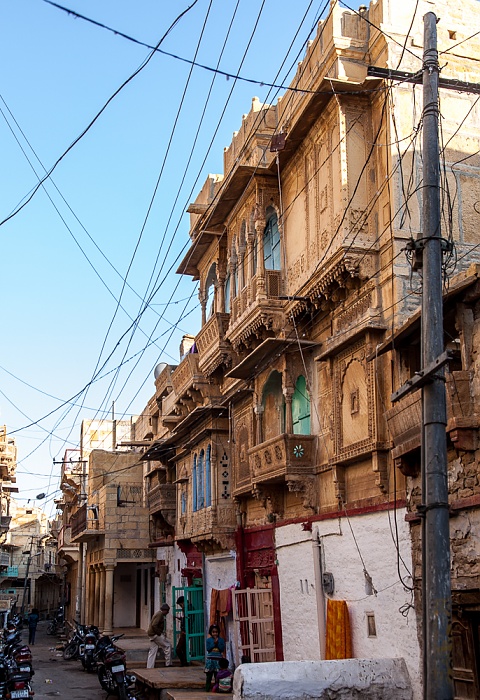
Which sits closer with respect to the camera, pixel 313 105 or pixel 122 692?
pixel 313 105

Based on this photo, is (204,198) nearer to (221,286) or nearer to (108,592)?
(221,286)

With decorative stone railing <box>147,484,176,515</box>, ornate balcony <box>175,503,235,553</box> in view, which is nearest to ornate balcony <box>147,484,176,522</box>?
decorative stone railing <box>147,484,176,515</box>

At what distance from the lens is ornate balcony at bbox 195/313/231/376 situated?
59.8 feet

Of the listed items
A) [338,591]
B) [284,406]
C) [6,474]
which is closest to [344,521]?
[338,591]

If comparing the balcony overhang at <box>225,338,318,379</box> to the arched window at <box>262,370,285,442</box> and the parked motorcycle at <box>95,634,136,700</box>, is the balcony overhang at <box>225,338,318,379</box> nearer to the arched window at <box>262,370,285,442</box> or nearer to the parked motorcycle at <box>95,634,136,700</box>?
the arched window at <box>262,370,285,442</box>

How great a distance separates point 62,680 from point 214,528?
5.82 meters

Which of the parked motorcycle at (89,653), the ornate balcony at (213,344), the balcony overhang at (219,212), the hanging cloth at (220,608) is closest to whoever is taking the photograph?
the balcony overhang at (219,212)

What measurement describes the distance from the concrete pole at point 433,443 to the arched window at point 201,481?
14538 millimetres

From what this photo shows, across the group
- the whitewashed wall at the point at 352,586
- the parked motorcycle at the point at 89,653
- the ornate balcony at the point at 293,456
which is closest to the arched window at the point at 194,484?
the parked motorcycle at the point at 89,653

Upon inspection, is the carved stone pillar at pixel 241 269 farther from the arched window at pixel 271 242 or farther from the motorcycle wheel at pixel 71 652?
the motorcycle wheel at pixel 71 652

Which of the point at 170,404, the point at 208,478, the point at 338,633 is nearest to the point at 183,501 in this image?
the point at 170,404

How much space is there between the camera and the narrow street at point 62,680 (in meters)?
17.1

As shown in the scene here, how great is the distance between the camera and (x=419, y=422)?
955 cm

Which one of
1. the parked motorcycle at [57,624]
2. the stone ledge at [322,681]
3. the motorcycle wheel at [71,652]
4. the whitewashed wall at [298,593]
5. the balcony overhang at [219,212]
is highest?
the balcony overhang at [219,212]
